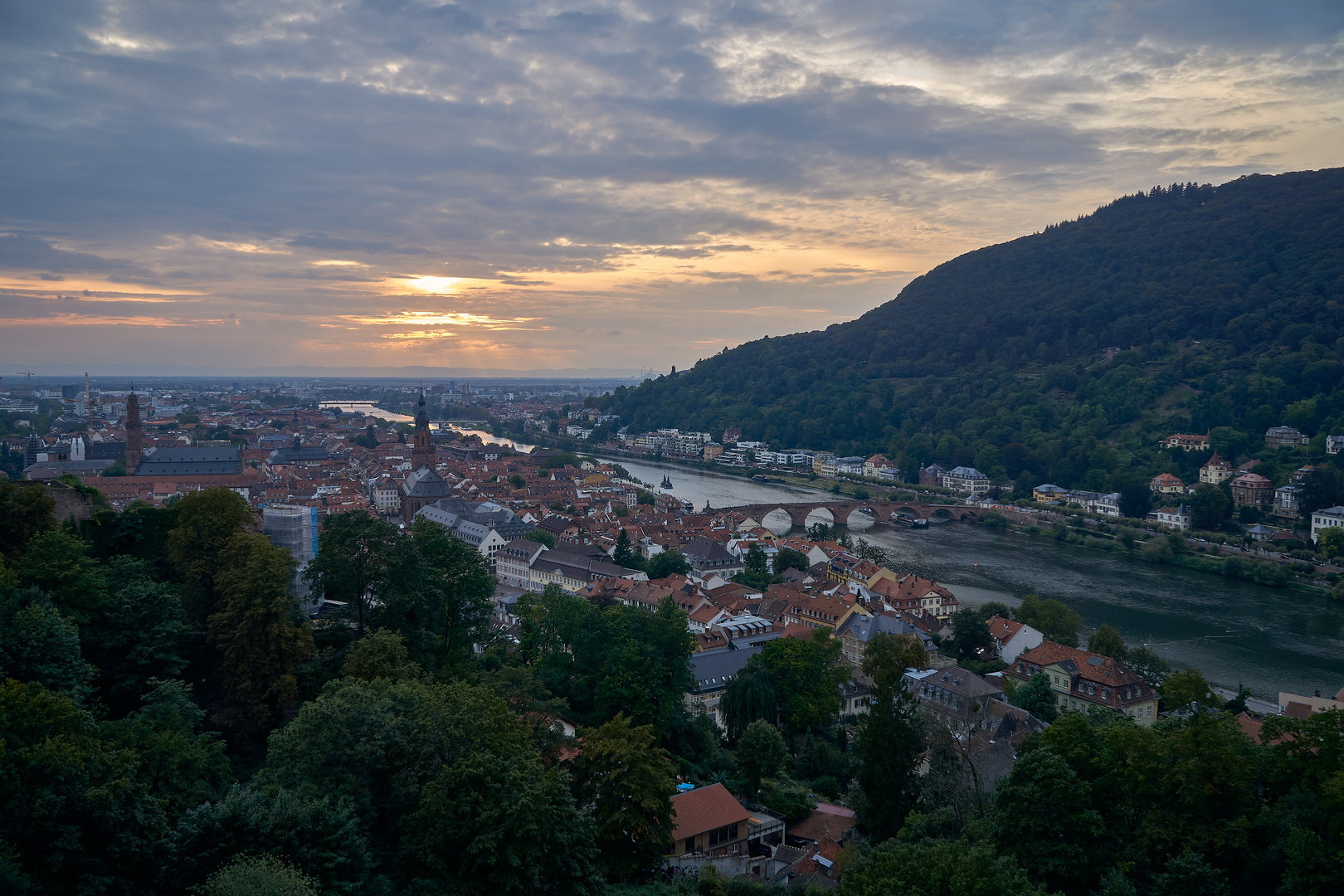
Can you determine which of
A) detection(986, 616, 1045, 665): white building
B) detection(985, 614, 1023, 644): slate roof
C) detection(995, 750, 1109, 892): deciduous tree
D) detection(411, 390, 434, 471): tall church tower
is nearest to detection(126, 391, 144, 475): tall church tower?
detection(411, 390, 434, 471): tall church tower

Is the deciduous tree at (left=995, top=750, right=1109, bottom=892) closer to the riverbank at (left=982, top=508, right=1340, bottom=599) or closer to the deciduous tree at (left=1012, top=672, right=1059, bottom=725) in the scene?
the deciduous tree at (left=1012, top=672, right=1059, bottom=725)

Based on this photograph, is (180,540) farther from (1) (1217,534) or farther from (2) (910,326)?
(2) (910,326)

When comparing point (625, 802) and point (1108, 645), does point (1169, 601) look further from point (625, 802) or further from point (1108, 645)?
point (625, 802)

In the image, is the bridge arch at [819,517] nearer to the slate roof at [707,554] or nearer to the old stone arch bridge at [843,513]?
the old stone arch bridge at [843,513]

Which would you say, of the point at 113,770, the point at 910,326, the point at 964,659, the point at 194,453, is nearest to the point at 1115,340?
the point at 910,326

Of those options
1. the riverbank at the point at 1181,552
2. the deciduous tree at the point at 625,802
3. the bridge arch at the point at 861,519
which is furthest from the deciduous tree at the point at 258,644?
the bridge arch at the point at 861,519
